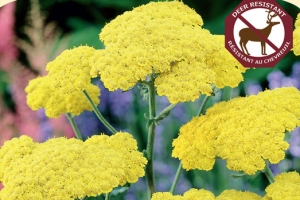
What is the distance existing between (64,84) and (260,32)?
60 centimetres

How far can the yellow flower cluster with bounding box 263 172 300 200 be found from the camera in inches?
53.9

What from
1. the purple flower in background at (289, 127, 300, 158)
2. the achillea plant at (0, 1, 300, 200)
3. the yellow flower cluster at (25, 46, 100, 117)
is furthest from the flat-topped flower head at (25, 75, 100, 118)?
the purple flower in background at (289, 127, 300, 158)

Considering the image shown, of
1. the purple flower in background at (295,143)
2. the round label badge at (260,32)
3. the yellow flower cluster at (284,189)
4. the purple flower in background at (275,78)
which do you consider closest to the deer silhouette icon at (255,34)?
the round label badge at (260,32)

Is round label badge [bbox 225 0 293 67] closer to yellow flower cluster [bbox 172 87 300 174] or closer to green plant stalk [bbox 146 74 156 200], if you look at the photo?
yellow flower cluster [bbox 172 87 300 174]

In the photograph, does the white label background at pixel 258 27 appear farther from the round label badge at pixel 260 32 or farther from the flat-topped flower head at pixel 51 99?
the flat-topped flower head at pixel 51 99

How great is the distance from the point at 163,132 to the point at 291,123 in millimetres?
695

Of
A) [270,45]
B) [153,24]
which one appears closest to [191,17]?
[153,24]

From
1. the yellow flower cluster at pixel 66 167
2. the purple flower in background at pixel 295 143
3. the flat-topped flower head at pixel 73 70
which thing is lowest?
the purple flower in background at pixel 295 143

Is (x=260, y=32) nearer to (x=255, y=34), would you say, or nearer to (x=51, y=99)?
(x=255, y=34)

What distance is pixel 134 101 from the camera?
1975 mm

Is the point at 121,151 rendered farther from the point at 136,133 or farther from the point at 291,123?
the point at 136,133

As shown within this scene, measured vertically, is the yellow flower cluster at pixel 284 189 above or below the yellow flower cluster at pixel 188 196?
above

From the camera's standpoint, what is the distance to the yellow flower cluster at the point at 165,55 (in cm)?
133

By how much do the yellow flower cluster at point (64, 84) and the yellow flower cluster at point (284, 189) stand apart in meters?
0.56
